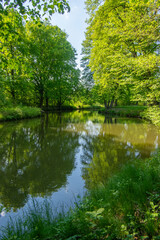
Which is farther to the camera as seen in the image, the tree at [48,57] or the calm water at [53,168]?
the tree at [48,57]

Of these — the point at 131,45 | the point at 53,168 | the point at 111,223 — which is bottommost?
the point at 53,168

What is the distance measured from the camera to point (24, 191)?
358cm

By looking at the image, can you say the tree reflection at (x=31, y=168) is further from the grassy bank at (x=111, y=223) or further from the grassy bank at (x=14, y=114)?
the grassy bank at (x=14, y=114)

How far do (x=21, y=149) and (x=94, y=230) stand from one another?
577 centimetres

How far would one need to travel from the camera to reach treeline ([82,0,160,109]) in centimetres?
781

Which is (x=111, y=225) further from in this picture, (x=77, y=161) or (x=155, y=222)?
(x=77, y=161)

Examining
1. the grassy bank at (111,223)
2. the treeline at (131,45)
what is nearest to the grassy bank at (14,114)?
the treeline at (131,45)

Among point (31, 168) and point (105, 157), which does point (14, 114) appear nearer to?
point (31, 168)

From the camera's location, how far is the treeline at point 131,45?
781cm

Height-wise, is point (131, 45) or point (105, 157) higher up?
point (131, 45)

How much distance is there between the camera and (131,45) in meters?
10.7

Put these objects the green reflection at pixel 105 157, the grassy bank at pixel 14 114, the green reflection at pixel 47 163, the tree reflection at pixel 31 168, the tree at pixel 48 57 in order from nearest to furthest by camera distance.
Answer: the tree reflection at pixel 31 168
the green reflection at pixel 47 163
the green reflection at pixel 105 157
the grassy bank at pixel 14 114
the tree at pixel 48 57

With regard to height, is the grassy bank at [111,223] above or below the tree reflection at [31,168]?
above

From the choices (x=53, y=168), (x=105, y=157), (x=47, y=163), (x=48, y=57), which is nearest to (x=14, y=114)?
(x=47, y=163)
